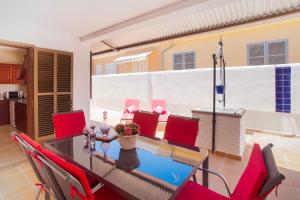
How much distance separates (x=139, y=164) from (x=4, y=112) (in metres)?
5.93

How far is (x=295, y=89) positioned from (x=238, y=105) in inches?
47.5

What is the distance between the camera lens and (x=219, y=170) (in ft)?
8.71

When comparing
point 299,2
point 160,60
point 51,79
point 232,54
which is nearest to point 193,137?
point 299,2

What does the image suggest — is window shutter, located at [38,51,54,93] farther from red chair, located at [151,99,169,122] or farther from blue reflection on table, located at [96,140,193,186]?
red chair, located at [151,99,169,122]

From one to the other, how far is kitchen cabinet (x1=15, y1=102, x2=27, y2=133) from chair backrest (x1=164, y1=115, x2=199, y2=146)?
393 cm

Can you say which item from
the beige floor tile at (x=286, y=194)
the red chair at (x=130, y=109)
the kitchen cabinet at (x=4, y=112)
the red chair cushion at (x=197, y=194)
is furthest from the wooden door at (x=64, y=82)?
the beige floor tile at (x=286, y=194)

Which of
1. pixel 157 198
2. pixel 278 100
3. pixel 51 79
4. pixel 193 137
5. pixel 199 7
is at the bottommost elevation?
pixel 157 198

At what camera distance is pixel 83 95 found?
420 centimetres

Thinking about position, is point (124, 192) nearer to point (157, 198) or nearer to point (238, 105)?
point (157, 198)

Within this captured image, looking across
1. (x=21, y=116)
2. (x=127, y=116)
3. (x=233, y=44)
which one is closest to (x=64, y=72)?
(x=127, y=116)

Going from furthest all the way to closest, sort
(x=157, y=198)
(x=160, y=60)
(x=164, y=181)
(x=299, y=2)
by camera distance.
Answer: (x=160, y=60) → (x=299, y=2) → (x=164, y=181) → (x=157, y=198)

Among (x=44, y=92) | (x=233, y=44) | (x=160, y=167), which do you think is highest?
(x=233, y=44)

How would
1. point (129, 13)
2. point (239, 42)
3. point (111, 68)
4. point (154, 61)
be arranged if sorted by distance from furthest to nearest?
point (111, 68) → point (154, 61) → point (239, 42) → point (129, 13)

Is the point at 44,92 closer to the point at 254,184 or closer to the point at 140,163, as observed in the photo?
the point at 140,163
